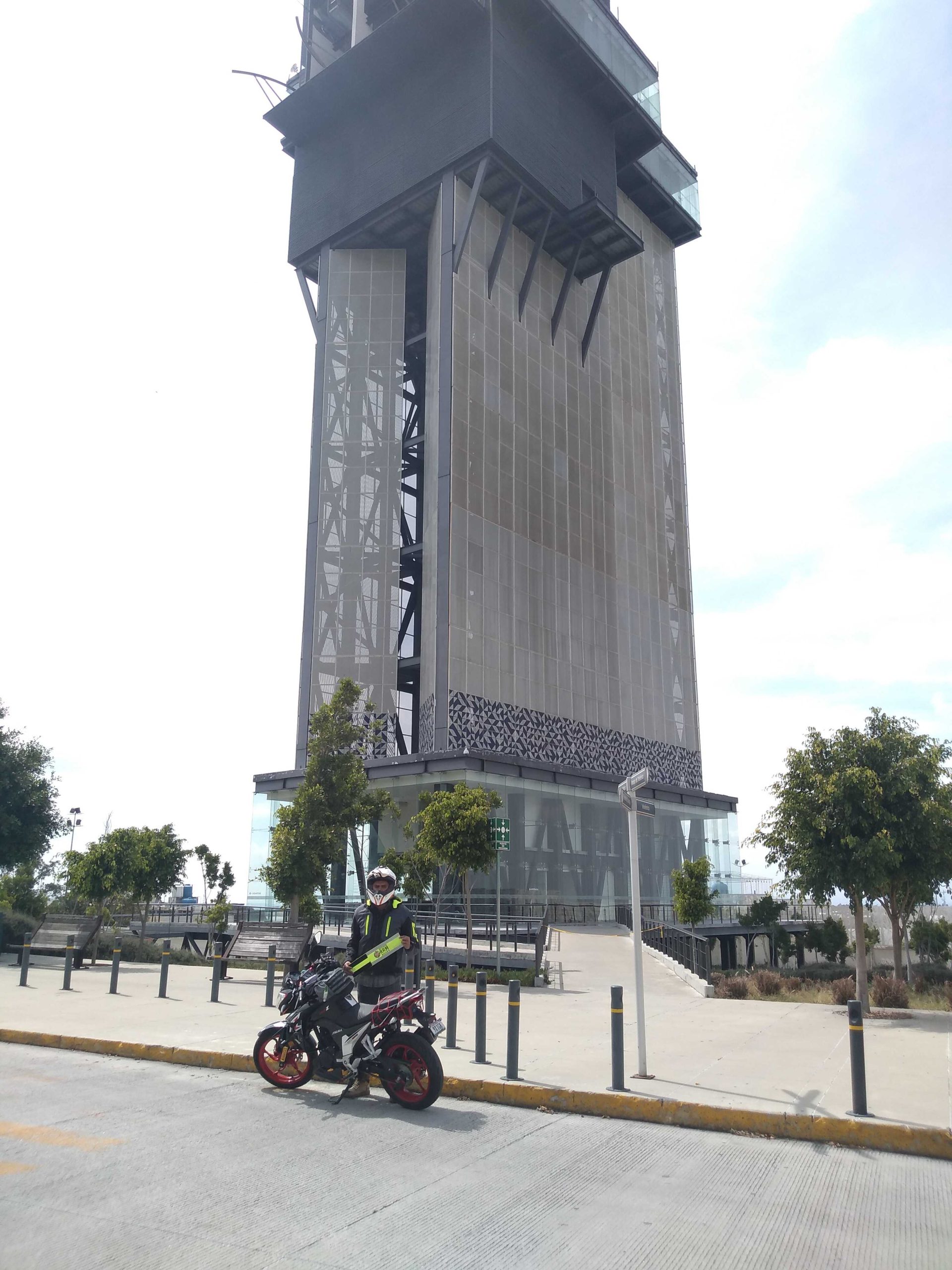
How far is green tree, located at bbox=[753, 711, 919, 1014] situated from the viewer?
16.0 m

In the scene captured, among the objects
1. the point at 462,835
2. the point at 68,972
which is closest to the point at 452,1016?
the point at 68,972

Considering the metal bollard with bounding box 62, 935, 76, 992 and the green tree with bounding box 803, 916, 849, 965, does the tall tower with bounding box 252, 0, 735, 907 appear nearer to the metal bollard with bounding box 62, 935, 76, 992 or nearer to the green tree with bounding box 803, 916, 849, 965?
the green tree with bounding box 803, 916, 849, 965

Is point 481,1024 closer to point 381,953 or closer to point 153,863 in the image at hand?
point 381,953

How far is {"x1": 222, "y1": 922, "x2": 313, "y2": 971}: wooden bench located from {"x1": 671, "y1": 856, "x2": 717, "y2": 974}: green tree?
1837 cm

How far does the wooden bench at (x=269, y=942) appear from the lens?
20.3 metres

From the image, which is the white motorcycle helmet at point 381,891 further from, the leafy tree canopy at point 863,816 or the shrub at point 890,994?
the shrub at point 890,994

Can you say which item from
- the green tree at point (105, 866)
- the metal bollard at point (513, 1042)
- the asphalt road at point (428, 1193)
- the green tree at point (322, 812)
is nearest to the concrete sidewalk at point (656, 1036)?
the metal bollard at point (513, 1042)

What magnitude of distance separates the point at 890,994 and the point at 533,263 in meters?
44.6

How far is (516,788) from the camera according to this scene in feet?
138

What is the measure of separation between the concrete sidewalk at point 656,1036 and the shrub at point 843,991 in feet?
2.88

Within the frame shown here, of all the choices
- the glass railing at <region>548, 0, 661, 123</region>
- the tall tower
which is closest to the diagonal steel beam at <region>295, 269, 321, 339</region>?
the tall tower

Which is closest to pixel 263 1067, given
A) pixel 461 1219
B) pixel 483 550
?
pixel 461 1219

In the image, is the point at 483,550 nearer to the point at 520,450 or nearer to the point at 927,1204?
the point at 520,450

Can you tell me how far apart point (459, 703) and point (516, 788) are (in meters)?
4.48
